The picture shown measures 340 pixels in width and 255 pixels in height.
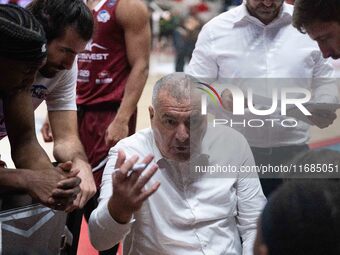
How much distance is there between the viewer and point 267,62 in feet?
9.86

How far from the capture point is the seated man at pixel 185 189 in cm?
244

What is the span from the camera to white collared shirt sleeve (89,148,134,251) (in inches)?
87.0

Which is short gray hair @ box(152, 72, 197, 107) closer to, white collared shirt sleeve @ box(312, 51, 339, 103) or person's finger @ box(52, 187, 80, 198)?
person's finger @ box(52, 187, 80, 198)

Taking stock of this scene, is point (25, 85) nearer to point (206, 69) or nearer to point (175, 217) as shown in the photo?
point (175, 217)

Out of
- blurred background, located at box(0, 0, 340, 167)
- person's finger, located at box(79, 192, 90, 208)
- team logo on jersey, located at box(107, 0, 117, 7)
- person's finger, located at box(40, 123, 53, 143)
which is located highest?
team logo on jersey, located at box(107, 0, 117, 7)

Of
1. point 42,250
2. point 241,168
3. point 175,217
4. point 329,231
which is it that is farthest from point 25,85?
point 329,231

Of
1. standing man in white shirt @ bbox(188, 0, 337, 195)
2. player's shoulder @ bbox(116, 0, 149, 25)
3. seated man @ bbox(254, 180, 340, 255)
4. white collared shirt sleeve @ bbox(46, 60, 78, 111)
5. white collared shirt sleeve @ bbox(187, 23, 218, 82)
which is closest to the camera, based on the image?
seated man @ bbox(254, 180, 340, 255)

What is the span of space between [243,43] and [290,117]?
0.40 meters

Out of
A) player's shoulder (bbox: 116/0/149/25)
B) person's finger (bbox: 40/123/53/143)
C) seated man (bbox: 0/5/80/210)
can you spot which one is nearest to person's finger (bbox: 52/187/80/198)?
seated man (bbox: 0/5/80/210)

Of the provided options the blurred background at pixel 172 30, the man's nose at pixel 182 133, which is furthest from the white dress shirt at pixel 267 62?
the blurred background at pixel 172 30

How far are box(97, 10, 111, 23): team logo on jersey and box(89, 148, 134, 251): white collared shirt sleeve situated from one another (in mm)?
1364

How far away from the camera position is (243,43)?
3.05 m

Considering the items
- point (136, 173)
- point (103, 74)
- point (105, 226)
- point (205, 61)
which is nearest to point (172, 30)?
point (103, 74)

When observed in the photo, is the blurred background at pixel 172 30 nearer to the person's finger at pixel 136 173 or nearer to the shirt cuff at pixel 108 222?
the shirt cuff at pixel 108 222
